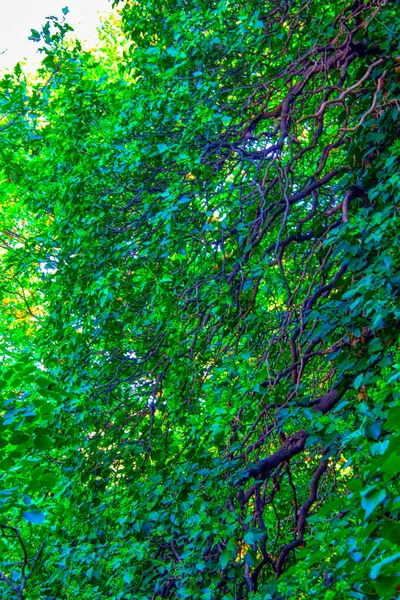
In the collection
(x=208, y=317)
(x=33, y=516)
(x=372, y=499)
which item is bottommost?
(x=372, y=499)

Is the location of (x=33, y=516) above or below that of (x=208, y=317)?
below

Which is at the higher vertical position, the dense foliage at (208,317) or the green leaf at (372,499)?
the dense foliage at (208,317)

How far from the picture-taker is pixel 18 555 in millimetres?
7305

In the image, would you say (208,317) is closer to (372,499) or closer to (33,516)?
(33,516)

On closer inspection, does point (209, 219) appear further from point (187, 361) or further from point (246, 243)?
point (187, 361)

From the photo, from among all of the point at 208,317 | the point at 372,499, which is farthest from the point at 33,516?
the point at 208,317

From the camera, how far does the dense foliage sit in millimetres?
3699

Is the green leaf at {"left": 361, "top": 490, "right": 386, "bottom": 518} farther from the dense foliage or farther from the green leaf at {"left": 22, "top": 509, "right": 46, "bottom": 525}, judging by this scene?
the green leaf at {"left": 22, "top": 509, "right": 46, "bottom": 525}

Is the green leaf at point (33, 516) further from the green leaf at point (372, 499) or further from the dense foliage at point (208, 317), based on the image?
the green leaf at point (372, 499)

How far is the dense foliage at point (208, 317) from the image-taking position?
12.1ft

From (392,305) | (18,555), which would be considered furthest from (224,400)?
(18,555)

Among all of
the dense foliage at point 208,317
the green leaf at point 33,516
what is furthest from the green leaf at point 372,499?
the green leaf at point 33,516

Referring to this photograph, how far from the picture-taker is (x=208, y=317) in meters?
4.82

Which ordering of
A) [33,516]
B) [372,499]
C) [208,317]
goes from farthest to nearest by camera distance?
[208,317], [33,516], [372,499]
